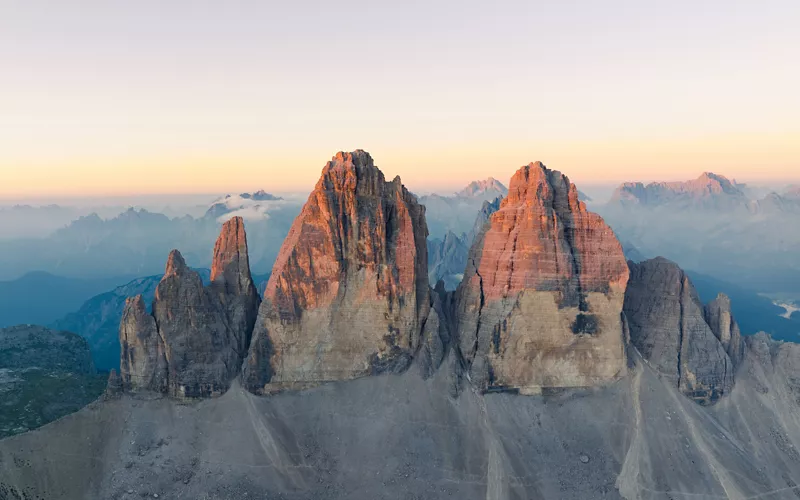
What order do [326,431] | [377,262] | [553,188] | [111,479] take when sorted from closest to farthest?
1. [111,479]
2. [326,431]
3. [377,262]
4. [553,188]

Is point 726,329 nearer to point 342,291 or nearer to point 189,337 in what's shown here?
point 342,291

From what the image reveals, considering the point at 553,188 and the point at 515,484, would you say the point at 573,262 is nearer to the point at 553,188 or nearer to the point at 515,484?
the point at 553,188

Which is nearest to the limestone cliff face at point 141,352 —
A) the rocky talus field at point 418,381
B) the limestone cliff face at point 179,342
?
the limestone cliff face at point 179,342

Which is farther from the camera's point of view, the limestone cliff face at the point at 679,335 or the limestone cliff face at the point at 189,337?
the limestone cliff face at the point at 679,335

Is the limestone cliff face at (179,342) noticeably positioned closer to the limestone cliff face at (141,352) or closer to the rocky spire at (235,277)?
the limestone cliff face at (141,352)

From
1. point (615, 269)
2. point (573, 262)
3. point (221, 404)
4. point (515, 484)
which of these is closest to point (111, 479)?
point (221, 404)

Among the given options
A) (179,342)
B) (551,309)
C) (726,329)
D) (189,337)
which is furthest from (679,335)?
(179,342)
